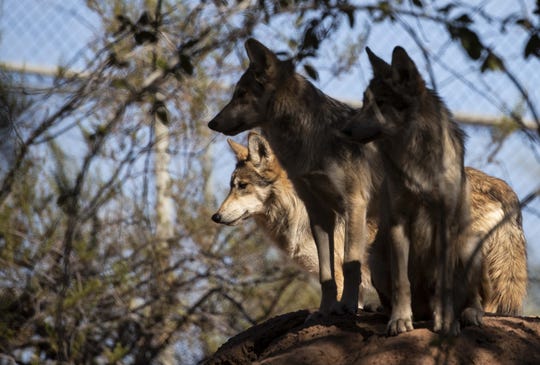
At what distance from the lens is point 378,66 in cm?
516

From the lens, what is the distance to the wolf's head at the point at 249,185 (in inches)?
338

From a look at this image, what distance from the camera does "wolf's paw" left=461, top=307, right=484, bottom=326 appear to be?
503cm

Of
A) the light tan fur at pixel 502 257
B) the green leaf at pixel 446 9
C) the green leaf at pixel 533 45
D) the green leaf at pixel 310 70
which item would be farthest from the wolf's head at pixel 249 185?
the green leaf at pixel 533 45

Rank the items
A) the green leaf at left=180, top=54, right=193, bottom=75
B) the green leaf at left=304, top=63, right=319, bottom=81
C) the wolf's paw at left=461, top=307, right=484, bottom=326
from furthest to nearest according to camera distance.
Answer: the wolf's paw at left=461, top=307, right=484, bottom=326 < the green leaf at left=180, top=54, right=193, bottom=75 < the green leaf at left=304, top=63, right=319, bottom=81

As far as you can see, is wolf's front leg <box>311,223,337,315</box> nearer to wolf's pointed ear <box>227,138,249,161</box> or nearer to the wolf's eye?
the wolf's eye

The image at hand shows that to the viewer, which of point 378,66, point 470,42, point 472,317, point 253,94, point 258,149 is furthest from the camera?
point 258,149

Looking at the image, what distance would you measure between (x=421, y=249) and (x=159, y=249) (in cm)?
514

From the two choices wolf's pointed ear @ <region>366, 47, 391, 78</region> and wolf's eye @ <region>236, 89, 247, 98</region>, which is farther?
wolf's eye @ <region>236, 89, 247, 98</region>

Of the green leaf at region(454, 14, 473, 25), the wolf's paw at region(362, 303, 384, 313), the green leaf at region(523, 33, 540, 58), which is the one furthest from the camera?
the wolf's paw at region(362, 303, 384, 313)

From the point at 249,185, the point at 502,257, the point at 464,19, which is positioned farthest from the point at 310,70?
the point at 249,185

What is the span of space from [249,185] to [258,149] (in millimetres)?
376

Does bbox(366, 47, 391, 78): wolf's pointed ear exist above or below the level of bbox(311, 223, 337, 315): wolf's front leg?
above

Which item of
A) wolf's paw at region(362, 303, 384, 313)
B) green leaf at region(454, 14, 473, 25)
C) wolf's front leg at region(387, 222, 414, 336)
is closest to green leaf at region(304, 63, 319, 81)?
wolf's front leg at region(387, 222, 414, 336)

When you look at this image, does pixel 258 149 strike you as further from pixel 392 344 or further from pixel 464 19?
pixel 464 19
